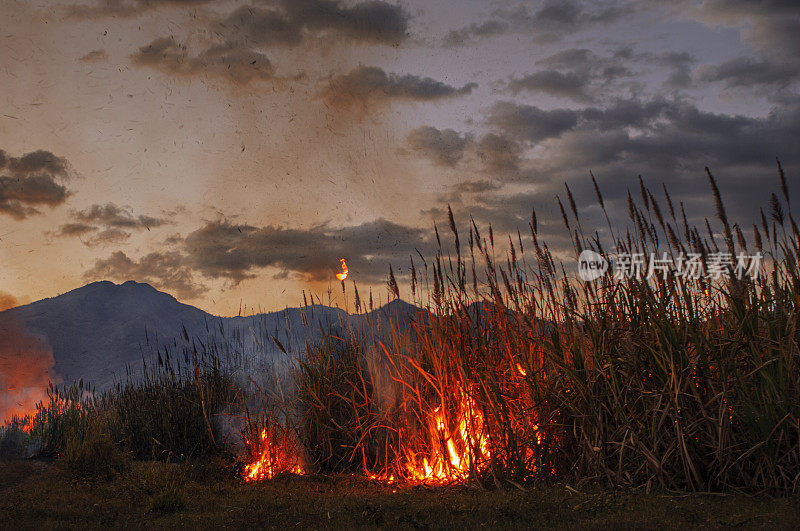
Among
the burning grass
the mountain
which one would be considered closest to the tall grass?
the burning grass

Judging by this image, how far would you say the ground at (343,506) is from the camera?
134 inches

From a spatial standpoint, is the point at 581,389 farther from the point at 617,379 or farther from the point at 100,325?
the point at 100,325

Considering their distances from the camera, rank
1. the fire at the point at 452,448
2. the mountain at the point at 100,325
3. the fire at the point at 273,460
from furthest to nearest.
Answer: the mountain at the point at 100,325 < the fire at the point at 273,460 < the fire at the point at 452,448

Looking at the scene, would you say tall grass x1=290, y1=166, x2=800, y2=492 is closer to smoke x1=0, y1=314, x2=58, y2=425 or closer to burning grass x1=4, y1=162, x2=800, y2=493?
burning grass x1=4, y1=162, x2=800, y2=493

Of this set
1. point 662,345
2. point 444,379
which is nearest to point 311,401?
point 444,379

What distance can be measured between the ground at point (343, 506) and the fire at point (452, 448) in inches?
11.8

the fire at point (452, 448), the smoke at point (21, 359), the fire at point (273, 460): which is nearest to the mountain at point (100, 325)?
the smoke at point (21, 359)

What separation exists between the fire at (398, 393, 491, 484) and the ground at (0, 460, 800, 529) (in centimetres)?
30

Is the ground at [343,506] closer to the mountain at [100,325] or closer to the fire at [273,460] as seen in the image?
the fire at [273,460]

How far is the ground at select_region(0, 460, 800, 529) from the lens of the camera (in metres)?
3.40

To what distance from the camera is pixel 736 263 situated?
427 centimetres

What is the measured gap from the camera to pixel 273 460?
6.47 meters

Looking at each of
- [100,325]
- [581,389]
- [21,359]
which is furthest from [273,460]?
[100,325]

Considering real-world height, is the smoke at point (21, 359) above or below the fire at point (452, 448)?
above
